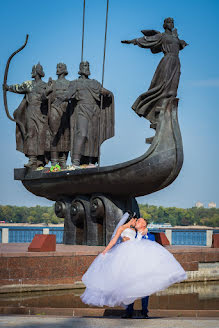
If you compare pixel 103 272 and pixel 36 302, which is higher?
pixel 103 272

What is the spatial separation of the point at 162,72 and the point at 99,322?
8.94 meters

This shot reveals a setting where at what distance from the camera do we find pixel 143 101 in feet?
51.1

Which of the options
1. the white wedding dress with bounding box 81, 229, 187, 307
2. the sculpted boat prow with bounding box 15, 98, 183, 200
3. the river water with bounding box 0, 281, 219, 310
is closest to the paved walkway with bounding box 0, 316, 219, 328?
the white wedding dress with bounding box 81, 229, 187, 307

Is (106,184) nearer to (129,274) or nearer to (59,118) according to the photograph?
(59,118)

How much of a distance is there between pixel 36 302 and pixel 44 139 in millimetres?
7073

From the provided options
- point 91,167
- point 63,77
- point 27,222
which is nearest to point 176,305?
point 91,167

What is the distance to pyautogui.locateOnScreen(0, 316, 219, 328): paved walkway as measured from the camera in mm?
7143

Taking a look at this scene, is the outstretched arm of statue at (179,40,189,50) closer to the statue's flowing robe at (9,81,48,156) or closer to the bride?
the statue's flowing robe at (9,81,48,156)

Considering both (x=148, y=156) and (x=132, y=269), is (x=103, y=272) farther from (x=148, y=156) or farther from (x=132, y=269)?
(x=148, y=156)

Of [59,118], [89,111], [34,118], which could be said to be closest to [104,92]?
[89,111]

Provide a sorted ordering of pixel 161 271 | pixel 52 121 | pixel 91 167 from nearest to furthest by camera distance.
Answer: pixel 161 271
pixel 91 167
pixel 52 121

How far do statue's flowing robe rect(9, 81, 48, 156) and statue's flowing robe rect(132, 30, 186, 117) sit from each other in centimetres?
311

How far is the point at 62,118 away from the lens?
17562mm

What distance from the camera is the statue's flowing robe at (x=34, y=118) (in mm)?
17719
